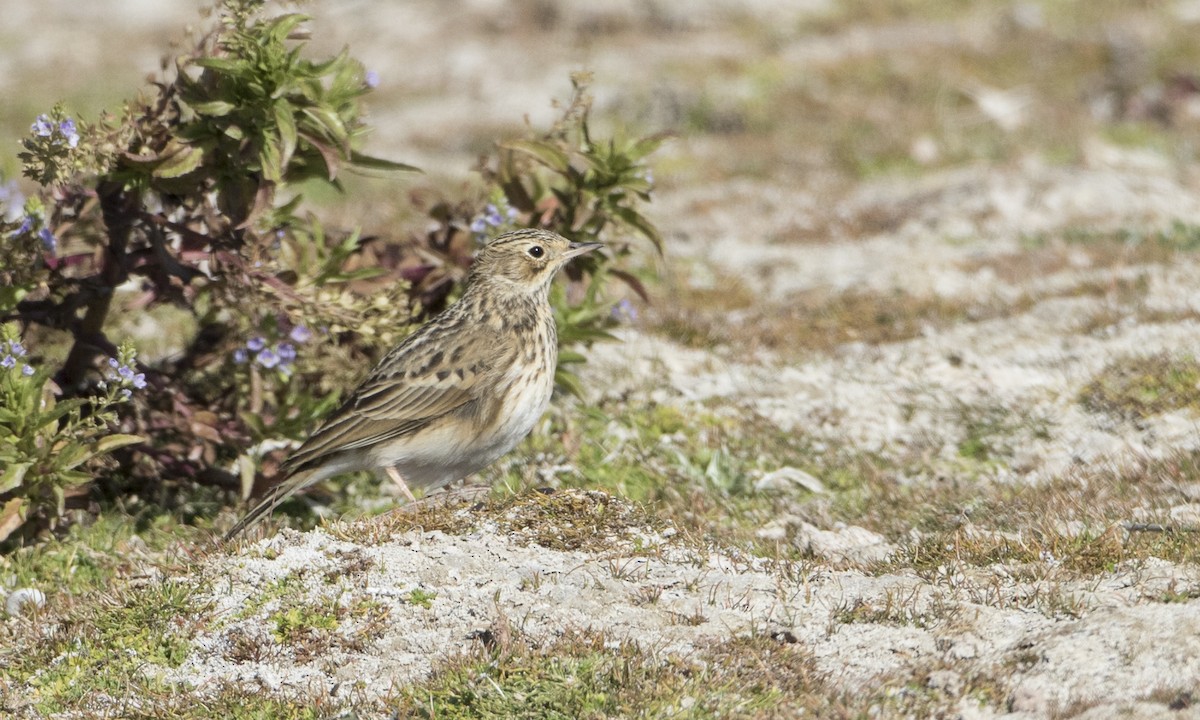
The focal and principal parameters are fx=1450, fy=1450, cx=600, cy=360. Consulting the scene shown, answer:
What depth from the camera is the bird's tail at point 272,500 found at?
24.9ft

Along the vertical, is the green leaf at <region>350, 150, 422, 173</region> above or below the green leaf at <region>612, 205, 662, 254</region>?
above

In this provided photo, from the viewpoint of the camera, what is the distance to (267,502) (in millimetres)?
7617

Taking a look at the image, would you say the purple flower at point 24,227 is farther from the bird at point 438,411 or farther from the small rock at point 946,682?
the small rock at point 946,682

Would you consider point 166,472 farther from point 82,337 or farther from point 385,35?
point 385,35

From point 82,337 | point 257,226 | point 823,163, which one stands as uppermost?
point 257,226

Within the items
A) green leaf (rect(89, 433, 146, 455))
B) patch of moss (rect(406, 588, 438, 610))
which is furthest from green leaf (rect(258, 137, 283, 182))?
patch of moss (rect(406, 588, 438, 610))

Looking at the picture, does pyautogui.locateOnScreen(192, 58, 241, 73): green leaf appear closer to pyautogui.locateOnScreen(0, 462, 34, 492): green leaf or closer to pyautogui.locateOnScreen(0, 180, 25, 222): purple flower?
pyautogui.locateOnScreen(0, 180, 25, 222): purple flower

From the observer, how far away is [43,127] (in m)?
6.95

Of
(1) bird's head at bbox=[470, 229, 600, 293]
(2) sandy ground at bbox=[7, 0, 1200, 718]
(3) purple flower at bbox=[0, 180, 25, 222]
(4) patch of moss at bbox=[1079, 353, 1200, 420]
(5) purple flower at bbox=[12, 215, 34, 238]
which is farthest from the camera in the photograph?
(4) patch of moss at bbox=[1079, 353, 1200, 420]

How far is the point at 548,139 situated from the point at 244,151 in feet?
6.94

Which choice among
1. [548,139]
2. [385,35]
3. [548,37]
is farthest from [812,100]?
[548,139]

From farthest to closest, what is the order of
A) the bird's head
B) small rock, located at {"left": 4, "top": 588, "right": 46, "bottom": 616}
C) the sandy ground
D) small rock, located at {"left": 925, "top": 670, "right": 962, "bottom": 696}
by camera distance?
the bird's head < small rock, located at {"left": 4, "top": 588, "right": 46, "bottom": 616} < the sandy ground < small rock, located at {"left": 925, "top": 670, "right": 962, "bottom": 696}

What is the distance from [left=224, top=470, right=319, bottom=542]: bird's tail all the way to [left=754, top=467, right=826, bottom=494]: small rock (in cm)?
268

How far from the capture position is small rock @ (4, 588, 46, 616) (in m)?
7.14
